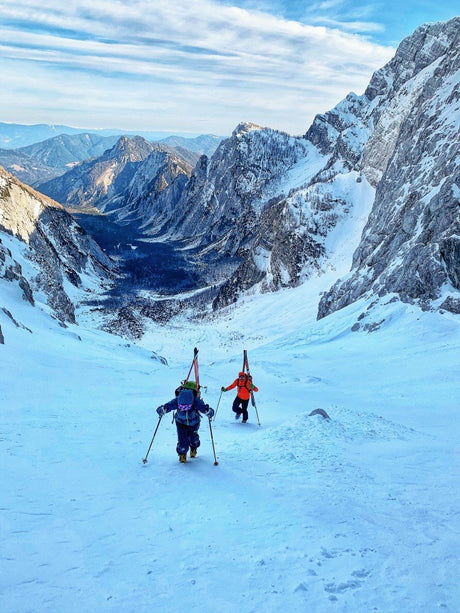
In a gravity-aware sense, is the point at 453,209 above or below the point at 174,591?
above

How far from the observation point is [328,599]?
406 cm

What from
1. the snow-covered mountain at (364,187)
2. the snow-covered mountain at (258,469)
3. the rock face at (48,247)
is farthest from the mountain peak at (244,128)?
the snow-covered mountain at (258,469)

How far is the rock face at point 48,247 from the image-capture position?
54625mm

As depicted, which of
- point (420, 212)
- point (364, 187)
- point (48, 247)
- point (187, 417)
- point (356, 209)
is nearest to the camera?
point (187, 417)

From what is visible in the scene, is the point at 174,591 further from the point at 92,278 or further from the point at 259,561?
the point at 92,278

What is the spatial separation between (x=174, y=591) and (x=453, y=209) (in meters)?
26.8

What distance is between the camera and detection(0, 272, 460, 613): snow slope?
4.16m

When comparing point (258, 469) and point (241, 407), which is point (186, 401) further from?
point (241, 407)

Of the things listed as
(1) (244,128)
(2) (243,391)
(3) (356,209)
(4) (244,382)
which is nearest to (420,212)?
(4) (244,382)

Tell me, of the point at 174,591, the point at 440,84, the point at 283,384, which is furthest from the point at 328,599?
the point at 440,84

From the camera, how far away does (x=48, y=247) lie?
81.8m

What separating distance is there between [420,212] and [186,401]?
93.9 feet

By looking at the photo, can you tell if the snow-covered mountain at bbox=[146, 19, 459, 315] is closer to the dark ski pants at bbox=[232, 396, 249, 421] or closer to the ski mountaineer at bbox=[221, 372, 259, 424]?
the ski mountaineer at bbox=[221, 372, 259, 424]

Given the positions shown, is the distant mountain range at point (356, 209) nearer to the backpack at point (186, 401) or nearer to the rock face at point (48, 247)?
the rock face at point (48, 247)
